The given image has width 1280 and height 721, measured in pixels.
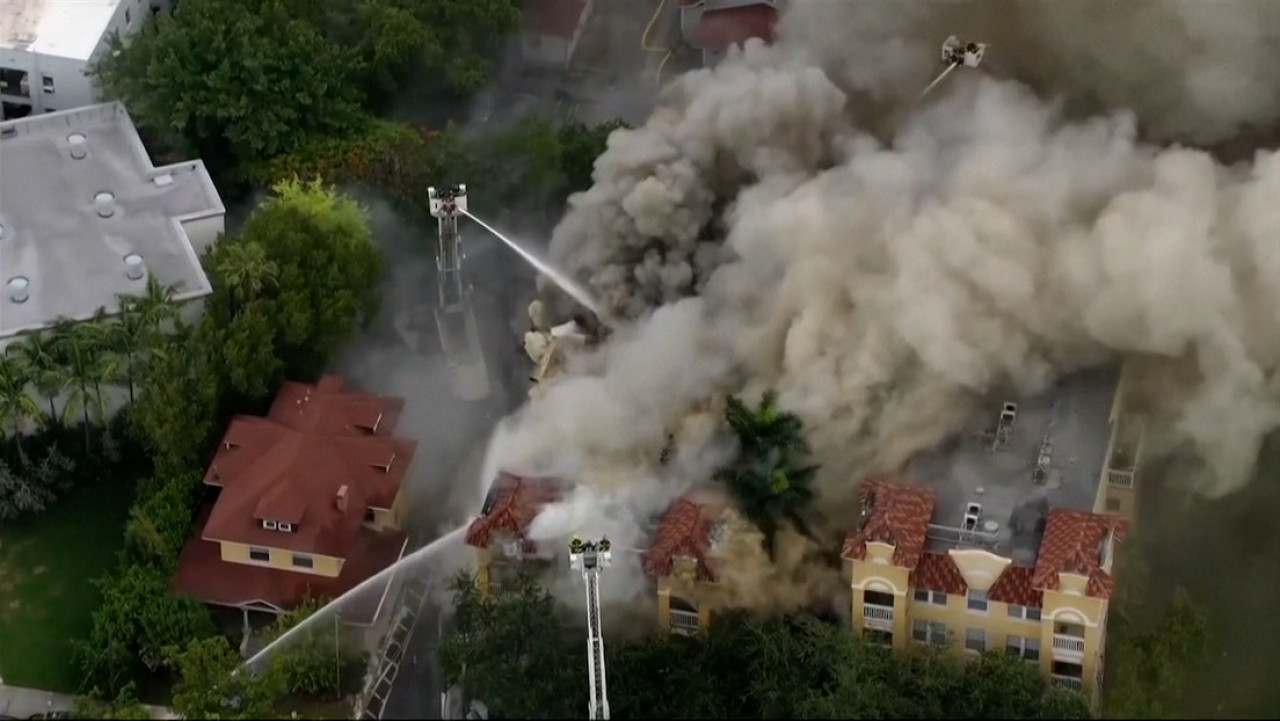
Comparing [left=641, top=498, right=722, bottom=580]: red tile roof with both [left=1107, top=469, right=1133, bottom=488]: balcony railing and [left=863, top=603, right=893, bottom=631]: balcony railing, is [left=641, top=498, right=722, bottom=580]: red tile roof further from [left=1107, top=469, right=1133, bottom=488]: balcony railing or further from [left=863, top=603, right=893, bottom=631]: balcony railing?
[left=1107, top=469, right=1133, bottom=488]: balcony railing

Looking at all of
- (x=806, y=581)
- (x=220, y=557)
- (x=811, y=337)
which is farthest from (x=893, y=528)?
(x=220, y=557)

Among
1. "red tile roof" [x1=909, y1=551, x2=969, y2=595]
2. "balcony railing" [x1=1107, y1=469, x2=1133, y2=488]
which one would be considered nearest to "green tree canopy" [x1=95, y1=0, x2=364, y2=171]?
"red tile roof" [x1=909, y1=551, x2=969, y2=595]

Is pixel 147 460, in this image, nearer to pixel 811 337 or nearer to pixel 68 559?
pixel 68 559

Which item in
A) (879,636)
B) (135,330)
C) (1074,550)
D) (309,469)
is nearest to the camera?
(1074,550)

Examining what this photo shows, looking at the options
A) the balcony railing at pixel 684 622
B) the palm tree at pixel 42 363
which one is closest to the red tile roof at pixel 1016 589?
the balcony railing at pixel 684 622

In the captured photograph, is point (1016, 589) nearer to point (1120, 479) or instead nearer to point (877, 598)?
point (877, 598)

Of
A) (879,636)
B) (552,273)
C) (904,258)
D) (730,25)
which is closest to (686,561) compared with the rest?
(879,636)

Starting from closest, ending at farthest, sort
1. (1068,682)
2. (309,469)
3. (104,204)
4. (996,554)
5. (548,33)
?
1. (996,554)
2. (1068,682)
3. (309,469)
4. (104,204)
5. (548,33)
